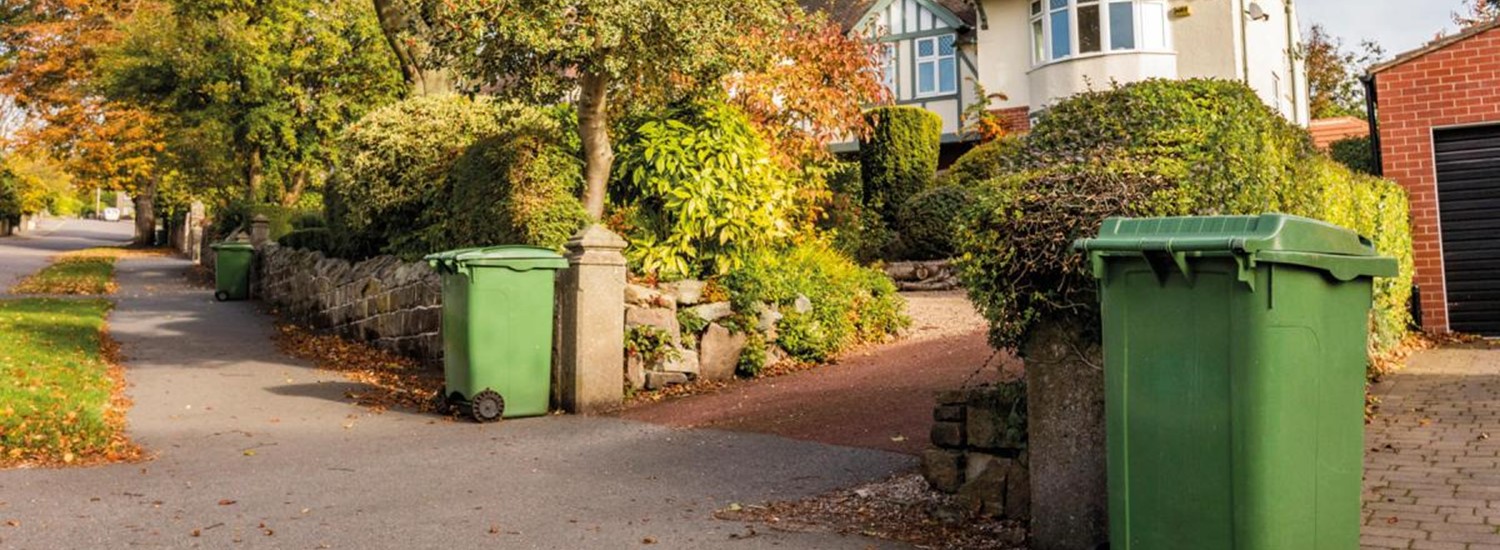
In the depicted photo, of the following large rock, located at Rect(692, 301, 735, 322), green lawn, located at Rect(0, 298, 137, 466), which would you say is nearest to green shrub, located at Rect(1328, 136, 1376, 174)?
large rock, located at Rect(692, 301, 735, 322)

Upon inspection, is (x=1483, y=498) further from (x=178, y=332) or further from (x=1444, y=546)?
(x=178, y=332)

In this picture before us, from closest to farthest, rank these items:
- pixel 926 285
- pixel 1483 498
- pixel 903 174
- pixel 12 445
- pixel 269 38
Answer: pixel 1483 498, pixel 12 445, pixel 926 285, pixel 903 174, pixel 269 38

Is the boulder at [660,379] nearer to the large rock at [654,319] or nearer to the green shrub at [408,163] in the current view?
the large rock at [654,319]

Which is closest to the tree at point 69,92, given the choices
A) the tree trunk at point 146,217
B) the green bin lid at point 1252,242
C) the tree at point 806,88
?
the tree trunk at point 146,217

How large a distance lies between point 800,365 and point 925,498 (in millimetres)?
4918

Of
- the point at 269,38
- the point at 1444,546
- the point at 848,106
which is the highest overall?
the point at 269,38

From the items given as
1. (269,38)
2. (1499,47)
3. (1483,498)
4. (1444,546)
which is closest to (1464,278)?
(1499,47)

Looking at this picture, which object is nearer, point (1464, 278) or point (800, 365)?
point (800, 365)

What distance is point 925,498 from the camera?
537cm

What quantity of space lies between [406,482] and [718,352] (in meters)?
4.02

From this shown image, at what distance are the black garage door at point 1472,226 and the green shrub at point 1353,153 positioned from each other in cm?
294

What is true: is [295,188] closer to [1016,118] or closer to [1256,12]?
[1016,118]

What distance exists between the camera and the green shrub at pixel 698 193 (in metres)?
10.4

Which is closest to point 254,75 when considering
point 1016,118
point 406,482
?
point 1016,118
